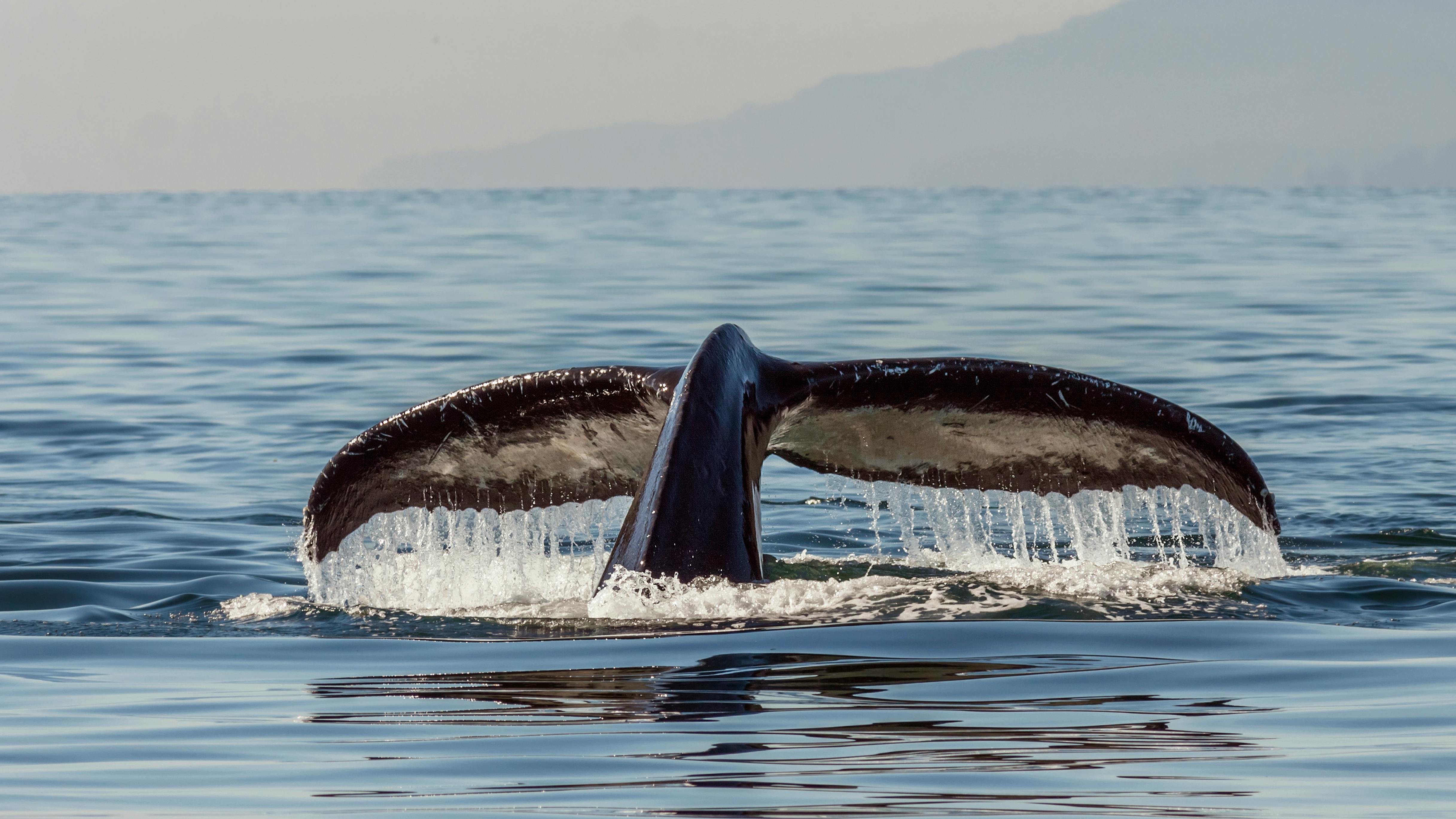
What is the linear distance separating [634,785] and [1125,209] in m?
66.2

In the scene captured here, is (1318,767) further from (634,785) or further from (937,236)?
(937,236)

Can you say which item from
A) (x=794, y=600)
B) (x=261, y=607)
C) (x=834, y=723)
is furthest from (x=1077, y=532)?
(x=261, y=607)

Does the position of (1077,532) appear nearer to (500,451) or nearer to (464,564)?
(500,451)

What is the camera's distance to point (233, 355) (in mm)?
20312

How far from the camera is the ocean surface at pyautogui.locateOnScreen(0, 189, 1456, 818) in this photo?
5.03m

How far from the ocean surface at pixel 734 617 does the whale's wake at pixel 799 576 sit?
3 cm

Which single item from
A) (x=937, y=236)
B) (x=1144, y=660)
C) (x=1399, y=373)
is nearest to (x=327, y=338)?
(x=1399, y=373)

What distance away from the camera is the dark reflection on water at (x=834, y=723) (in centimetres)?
477

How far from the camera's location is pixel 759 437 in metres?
7.43

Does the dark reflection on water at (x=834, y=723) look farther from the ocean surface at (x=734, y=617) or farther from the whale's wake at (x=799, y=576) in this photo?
the whale's wake at (x=799, y=576)

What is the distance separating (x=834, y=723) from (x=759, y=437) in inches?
80.0

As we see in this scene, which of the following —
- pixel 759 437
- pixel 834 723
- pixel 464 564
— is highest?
pixel 759 437

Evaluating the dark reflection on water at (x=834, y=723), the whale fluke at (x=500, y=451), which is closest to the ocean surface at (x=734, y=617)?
the dark reflection on water at (x=834, y=723)

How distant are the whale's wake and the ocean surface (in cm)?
3
